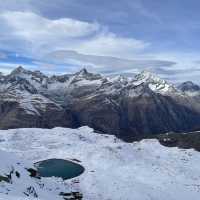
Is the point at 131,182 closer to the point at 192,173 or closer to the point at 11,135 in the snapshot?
the point at 192,173

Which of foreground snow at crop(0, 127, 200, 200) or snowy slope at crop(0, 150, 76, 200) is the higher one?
snowy slope at crop(0, 150, 76, 200)

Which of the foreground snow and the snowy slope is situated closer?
the snowy slope

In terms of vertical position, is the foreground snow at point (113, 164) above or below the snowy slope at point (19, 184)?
below

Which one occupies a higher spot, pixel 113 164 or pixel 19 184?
pixel 19 184

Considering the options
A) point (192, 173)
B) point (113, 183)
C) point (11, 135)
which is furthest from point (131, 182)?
point (11, 135)

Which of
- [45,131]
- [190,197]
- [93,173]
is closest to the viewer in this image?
[190,197]

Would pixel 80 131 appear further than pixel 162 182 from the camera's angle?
Yes

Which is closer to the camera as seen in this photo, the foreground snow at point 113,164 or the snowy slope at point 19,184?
the snowy slope at point 19,184

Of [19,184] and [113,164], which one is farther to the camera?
[113,164]
